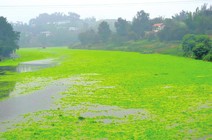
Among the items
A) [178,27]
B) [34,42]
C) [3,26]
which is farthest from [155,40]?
[34,42]

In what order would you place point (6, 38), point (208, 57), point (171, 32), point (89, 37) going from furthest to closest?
point (89, 37), point (171, 32), point (6, 38), point (208, 57)

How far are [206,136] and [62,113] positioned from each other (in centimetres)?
633

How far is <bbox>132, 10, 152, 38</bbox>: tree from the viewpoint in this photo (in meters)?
96.0

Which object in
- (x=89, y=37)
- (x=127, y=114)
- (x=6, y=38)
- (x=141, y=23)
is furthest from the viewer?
(x=89, y=37)

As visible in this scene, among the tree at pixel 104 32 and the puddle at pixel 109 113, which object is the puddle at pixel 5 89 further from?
the tree at pixel 104 32

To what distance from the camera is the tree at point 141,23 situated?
3781 inches

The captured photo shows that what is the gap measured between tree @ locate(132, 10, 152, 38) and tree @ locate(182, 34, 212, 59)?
45.7 meters

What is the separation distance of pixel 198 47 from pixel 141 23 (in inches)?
2191

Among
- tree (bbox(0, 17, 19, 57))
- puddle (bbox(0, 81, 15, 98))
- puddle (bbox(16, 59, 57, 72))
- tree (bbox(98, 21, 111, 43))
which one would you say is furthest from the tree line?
tree (bbox(0, 17, 19, 57))

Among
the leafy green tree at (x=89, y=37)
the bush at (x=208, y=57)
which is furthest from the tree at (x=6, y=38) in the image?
the leafy green tree at (x=89, y=37)

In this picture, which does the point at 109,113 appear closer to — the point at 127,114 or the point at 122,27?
the point at 127,114

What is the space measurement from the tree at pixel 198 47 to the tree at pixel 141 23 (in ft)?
150

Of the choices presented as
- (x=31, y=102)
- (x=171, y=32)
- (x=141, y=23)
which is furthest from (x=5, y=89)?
(x=141, y=23)

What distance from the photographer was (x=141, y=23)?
9731 centimetres
